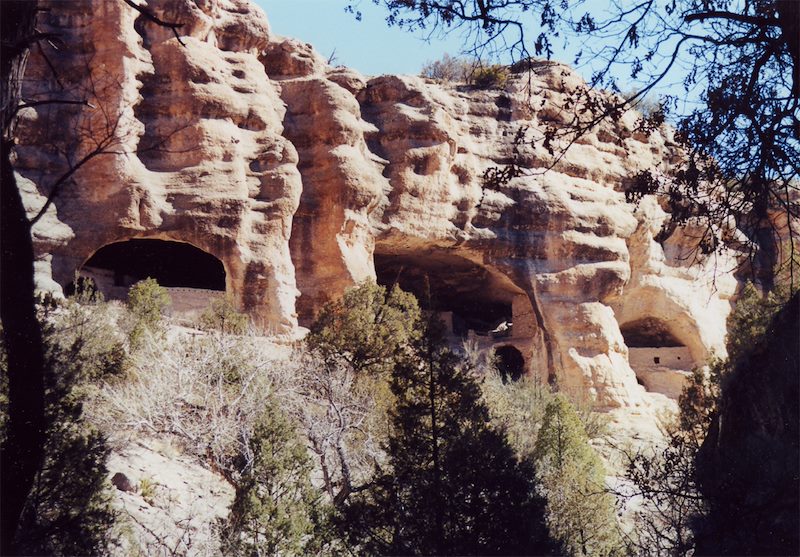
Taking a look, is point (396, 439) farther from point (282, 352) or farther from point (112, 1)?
point (112, 1)

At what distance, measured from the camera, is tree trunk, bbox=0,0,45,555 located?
3496 mm

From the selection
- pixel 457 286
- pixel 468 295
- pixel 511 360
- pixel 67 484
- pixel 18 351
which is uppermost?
pixel 457 286

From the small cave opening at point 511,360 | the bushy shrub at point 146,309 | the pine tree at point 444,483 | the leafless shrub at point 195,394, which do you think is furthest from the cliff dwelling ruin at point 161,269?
the pine tree at point 444,483

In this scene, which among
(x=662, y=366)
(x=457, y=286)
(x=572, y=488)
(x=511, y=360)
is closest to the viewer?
(x=572, y=488)

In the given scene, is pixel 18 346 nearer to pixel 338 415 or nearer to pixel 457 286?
pixel 338 415

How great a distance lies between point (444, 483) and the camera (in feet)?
24.0

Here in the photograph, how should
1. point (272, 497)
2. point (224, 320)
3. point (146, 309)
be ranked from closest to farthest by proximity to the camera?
1. point (272, 497)
2. point (146, 309)
3. point (224, 320)

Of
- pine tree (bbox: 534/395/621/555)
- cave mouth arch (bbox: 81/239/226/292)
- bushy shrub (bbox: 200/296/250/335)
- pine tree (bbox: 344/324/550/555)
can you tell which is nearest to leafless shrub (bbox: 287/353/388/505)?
bushy shrub (bbox: 200/296/250/335)

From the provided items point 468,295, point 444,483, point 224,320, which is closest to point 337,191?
point 224,320

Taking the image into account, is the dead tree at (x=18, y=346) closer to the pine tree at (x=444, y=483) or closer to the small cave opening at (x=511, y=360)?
the pine tree at (x=444, y=483)

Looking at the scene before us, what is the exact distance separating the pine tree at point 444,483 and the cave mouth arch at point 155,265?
12.0m

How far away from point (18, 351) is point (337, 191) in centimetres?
1442

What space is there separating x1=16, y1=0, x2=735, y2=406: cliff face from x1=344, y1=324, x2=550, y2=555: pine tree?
24.7ft

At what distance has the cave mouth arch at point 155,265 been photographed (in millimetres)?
18984
